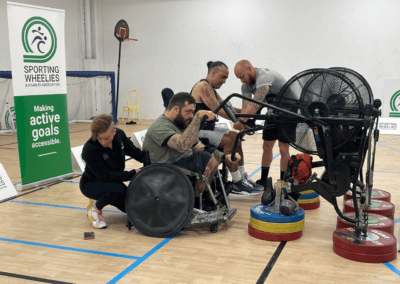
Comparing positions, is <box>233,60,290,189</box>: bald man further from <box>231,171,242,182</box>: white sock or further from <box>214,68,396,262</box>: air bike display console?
<box>214,68,396,262</box>: air bike display console

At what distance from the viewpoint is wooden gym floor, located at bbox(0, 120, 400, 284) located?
2.83 metres

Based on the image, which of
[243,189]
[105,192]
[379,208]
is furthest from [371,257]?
[105,192]

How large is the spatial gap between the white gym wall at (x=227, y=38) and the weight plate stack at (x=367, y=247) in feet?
30.7

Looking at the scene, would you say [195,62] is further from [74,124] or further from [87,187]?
[87,187]

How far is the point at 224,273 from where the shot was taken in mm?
2885

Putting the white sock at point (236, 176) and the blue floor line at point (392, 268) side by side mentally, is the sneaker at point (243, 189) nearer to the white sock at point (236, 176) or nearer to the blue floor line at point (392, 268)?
the white sock at point (236, 176)

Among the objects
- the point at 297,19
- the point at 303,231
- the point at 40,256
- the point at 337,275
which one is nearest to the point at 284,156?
the point at 303,231

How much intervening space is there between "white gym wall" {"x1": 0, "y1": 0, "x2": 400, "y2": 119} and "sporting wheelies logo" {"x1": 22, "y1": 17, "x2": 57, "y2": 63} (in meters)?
6.77

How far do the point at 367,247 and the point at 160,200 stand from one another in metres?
1.58

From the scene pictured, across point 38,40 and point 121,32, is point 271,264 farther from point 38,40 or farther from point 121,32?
point 121,32

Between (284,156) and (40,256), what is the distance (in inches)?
110

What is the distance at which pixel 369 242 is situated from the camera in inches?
121

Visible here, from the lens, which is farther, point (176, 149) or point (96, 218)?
point (96, 218)

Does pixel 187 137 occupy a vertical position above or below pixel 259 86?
below
